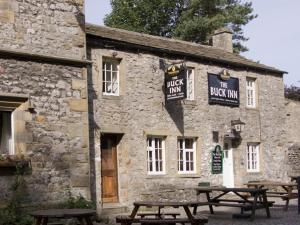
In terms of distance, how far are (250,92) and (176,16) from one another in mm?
16188

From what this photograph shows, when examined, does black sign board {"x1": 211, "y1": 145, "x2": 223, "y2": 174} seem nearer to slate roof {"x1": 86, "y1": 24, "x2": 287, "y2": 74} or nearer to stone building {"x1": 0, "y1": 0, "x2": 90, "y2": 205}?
slate roof {"x1": 86, "y1": 24, "x2": 287, "y2": 74}

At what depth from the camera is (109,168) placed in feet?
52.1

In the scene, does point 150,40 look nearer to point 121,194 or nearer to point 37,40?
point 121,194

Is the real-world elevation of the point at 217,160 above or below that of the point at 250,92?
below

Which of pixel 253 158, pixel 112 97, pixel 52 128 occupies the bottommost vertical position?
pixel 253 158

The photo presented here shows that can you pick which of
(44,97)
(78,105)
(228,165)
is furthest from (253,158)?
(44,97)

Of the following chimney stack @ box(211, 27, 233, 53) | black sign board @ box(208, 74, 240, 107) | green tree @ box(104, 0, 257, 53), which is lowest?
black sign board @ box(208, 74, 240, 107)

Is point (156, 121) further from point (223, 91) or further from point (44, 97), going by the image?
point (44, 97)

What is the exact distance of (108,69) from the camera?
53.0 ft

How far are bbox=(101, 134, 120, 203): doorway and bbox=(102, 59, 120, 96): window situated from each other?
1.39m

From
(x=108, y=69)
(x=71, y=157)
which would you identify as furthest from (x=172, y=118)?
(x=71, y=157)

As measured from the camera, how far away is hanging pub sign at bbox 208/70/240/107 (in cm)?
1909

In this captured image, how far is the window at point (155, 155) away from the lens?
1692 centimetres

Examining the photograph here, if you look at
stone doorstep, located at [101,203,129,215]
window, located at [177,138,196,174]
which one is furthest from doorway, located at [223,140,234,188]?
stone doorstep, located at [101,203,129,215]
